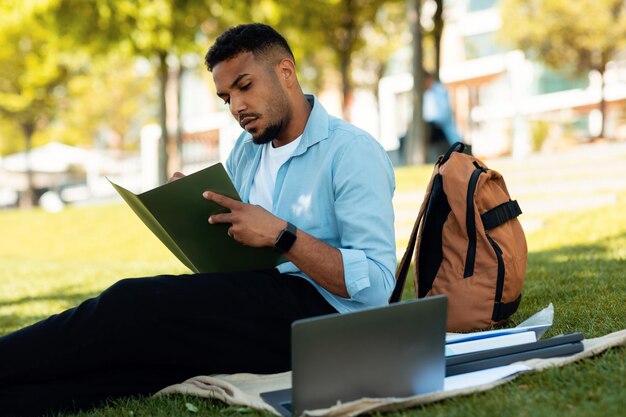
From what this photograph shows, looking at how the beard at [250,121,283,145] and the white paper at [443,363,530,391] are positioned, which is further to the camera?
the beard at [250,121,283,145]

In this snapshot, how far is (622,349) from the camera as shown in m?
2.90

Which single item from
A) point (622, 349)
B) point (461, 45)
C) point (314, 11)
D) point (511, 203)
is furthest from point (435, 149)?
point (461, 45)

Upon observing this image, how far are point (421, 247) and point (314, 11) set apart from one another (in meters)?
13.2

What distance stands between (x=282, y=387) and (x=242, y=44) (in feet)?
4.03

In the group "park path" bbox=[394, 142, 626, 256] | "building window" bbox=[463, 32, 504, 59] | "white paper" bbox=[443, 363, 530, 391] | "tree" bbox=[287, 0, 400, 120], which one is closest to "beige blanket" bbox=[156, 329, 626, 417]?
"white paper" bbox=[443, 363, 530, 391]

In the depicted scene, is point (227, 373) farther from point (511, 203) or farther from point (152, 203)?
point (511, 203)

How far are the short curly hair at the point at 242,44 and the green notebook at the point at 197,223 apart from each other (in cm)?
48

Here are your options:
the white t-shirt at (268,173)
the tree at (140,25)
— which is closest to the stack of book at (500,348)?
the white t-shirt at (268,173)

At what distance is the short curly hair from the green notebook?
48 cm

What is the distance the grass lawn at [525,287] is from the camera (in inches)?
98.1

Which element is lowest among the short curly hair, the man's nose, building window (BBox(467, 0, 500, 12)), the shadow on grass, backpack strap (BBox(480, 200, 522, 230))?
the shadow on grass

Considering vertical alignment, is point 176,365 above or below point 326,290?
below

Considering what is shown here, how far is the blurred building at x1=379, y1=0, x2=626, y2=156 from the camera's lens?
31562mm

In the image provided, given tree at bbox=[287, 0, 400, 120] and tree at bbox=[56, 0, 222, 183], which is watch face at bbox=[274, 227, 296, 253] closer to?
Answer: tree at bbox=[56, 0, 222, 183]
